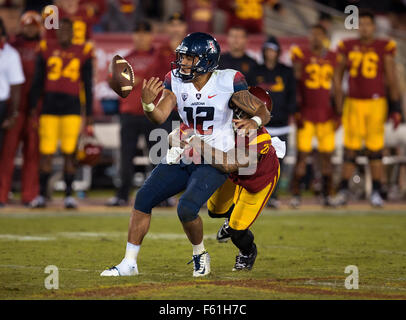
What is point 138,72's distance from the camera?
11352 mm

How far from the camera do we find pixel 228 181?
261 inches

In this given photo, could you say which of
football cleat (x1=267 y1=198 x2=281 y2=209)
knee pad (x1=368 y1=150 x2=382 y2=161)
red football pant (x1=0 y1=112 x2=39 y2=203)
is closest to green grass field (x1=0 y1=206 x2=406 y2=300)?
football cleat (x1=267 y1=198 x2=281 y2=209)

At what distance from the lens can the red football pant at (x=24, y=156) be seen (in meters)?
11.5

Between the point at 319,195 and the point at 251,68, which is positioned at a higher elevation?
the point at 251,68

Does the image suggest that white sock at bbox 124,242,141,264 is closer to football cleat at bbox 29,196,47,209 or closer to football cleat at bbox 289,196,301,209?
football cleat at bbox 29,196,47,209

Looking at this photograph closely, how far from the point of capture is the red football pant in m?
11.5

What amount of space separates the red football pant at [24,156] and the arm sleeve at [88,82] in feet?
2.29

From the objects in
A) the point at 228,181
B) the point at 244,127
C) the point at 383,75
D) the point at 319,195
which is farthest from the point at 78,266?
the point at 319,195

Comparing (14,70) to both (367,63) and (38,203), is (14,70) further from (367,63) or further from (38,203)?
(367,63)

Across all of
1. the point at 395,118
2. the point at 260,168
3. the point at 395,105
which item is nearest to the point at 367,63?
the point at 395,105

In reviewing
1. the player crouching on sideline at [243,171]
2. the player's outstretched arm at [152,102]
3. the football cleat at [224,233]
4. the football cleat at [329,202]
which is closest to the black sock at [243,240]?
the player crouching on sideline at [243,171]

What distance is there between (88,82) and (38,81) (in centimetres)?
62

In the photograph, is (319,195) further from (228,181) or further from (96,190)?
(228,181)

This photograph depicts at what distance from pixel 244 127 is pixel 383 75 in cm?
640
